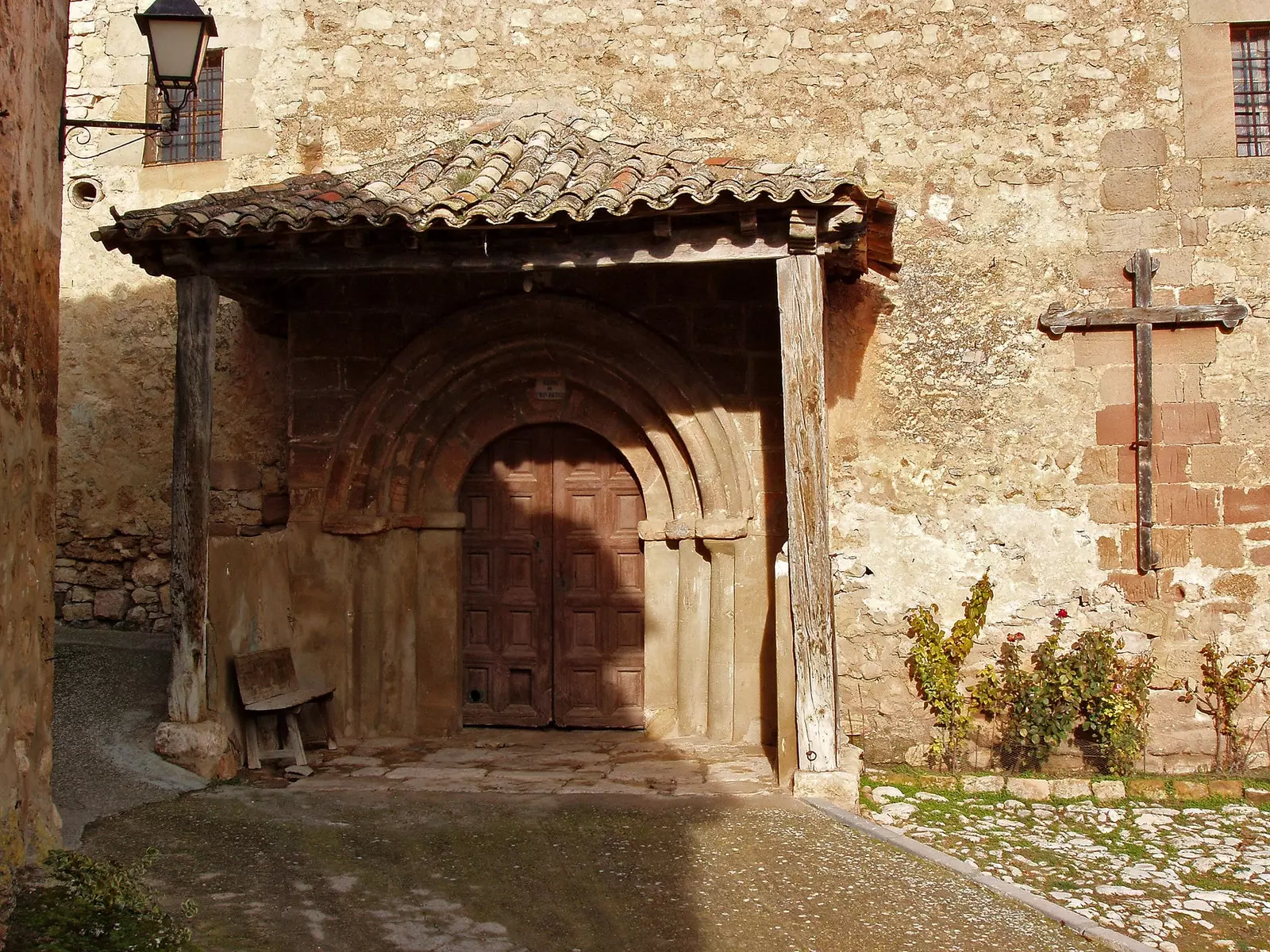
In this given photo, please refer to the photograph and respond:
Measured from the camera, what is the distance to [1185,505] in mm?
6934

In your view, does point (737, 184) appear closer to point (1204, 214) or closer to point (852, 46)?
point (852, 46)

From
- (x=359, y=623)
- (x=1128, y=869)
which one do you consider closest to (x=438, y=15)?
(x=359, y=623)

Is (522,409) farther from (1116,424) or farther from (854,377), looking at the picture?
(1116,424)

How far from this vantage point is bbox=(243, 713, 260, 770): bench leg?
6.39 m

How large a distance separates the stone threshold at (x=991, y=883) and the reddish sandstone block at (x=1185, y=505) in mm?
2682

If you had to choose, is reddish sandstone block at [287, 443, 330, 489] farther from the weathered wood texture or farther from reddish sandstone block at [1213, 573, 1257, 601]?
reddish sandstone block at [1213, 573, 1257, 601]

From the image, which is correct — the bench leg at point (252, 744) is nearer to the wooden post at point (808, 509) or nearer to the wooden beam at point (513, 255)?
the wooden beam at point (513, 255)

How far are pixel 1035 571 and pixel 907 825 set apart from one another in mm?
1908

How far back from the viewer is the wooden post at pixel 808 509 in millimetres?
5773

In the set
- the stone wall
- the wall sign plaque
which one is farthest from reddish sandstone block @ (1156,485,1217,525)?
the stone wall

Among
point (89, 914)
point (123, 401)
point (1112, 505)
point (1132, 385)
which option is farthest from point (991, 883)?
point (123, 401)

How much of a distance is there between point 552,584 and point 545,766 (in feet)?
4.22

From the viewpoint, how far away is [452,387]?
23.7 ft

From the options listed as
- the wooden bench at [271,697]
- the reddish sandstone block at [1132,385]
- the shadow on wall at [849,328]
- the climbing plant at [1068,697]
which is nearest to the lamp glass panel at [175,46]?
the wooden bench at [271,697]
